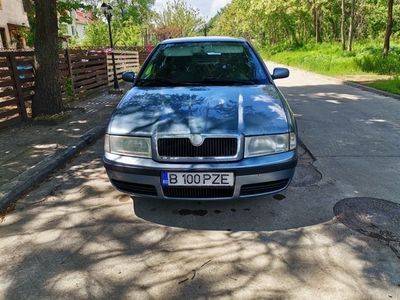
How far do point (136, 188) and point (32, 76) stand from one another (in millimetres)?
5943

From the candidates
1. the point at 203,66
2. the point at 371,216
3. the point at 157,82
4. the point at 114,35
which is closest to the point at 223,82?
the point at 203,66

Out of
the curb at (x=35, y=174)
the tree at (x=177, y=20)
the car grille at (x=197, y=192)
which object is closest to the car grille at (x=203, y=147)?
the car grille at (x=197, y=192)

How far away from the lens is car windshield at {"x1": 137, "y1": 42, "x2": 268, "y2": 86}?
424 cm

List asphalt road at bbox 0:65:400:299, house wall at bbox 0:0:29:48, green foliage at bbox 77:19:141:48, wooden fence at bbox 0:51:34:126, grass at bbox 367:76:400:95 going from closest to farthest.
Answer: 1. asphalt road at bbox 0:65:400:299
2. wooden fence at bbox 0:51:34:126
3. grass at bbox 367:76:400:95
4. house wall at bbox 0:0:29:48
5. green foliage at bbox 77:19:141:48

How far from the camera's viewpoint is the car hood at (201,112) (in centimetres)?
316

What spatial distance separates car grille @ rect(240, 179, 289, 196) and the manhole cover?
67 centimetres

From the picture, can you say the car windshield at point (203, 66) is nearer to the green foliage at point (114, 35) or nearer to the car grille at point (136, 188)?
the car grille at point (136, 188)

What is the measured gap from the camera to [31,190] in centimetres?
434

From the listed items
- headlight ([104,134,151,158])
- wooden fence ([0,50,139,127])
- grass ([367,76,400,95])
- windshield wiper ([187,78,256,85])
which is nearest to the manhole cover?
windshield wiper ([187,78,256,85])

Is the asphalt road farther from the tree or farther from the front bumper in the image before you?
the tree

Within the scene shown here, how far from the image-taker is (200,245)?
9.94ft

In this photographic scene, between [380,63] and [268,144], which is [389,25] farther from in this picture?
[268,144]

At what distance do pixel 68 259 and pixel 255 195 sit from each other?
166 cm

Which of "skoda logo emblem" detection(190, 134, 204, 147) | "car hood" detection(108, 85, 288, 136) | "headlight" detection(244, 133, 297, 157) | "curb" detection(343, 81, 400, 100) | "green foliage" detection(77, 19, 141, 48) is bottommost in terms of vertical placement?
"curb" detection(343, 81, 400, 100)
